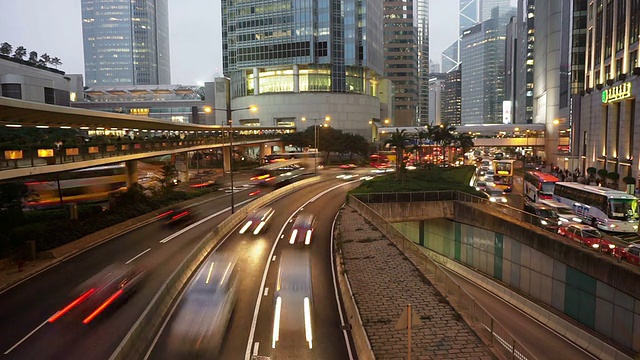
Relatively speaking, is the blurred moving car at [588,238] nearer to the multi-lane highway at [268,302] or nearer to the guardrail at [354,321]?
the guardrail at [354,321]

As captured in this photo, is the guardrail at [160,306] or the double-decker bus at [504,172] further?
the double-decker bus at [504,172]

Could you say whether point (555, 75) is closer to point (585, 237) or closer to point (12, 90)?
point (585, 237)

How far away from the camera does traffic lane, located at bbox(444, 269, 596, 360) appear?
21.3m

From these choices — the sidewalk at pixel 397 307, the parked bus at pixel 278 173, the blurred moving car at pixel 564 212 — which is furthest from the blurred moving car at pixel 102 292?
the parked bus at pixel 278 173

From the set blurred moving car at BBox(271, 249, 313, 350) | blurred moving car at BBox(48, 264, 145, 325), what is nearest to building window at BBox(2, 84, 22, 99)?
blurred moving car at BBox(48, 264, 145, 325)

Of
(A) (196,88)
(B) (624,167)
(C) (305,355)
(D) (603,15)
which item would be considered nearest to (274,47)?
(A) (196,88)

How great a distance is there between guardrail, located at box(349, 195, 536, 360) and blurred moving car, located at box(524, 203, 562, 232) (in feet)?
29.0

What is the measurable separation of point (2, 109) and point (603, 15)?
75097 millimetres

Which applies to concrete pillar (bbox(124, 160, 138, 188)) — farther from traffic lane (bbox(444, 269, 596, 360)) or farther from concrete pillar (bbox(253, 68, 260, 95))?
concrete pillar (bbox(253, 68, 260, 95))

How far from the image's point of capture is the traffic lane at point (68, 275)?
16.5 metres

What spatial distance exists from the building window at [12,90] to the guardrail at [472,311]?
83576 mm

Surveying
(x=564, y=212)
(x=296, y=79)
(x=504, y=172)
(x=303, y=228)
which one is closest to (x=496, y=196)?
(x=564, y=212)

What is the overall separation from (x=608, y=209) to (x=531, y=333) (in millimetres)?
14805

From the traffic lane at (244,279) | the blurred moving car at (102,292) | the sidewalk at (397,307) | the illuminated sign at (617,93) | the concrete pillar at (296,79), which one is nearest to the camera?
the sidewalk at (397,307)
